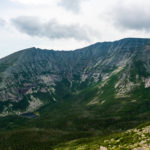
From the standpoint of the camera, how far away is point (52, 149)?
19425 centimetres

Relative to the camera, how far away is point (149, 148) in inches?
1847

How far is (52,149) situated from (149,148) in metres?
163

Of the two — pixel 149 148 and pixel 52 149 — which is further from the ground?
pixel 149 148

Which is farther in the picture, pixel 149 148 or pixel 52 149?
pixel 52 149
